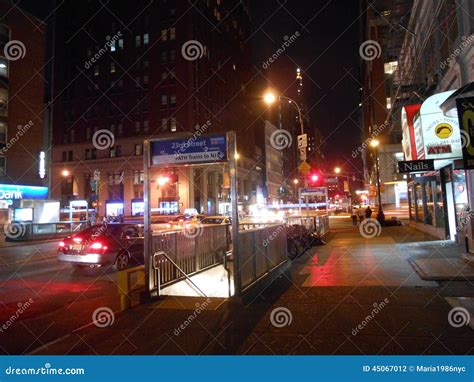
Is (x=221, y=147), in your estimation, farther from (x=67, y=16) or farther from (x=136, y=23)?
(x=67, y=16)

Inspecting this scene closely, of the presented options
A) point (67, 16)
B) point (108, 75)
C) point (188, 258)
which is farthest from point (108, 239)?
point (67, 16)

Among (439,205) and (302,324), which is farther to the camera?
(439,205)

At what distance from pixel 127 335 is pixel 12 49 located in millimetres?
46535

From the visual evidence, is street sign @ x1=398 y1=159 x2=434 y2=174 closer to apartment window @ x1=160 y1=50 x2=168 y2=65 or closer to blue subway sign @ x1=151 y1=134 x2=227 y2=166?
blue subway sign @ x1=151 y1=134 x2=227 y2=166

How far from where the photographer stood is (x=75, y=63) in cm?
6762

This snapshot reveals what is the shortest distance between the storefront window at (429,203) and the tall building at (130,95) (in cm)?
3882

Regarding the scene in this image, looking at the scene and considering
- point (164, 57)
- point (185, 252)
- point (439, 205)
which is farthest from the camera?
point (164, 57)

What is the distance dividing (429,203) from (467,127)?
12.7 metres

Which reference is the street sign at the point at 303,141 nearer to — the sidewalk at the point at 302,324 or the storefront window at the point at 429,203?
the storefront window at the point at 429,203

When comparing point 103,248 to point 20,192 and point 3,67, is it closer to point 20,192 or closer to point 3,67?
point 20,192

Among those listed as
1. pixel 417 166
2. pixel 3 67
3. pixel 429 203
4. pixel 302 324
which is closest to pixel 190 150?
pixel 302 324

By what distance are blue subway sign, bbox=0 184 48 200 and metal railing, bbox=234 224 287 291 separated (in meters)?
36.5

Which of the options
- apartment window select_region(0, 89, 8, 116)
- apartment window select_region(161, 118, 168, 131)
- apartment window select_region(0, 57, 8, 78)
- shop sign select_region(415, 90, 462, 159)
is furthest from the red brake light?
apartment window select_region(161, 118, 168, 131)

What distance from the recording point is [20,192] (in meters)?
43.3
